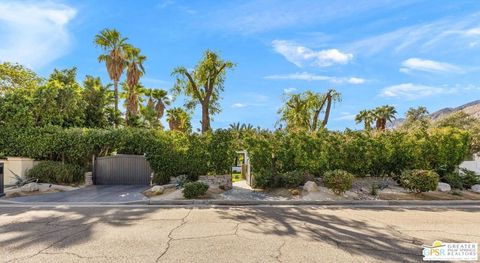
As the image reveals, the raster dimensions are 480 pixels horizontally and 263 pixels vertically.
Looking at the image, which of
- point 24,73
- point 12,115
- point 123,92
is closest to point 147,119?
point 123,92

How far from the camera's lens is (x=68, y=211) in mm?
9680

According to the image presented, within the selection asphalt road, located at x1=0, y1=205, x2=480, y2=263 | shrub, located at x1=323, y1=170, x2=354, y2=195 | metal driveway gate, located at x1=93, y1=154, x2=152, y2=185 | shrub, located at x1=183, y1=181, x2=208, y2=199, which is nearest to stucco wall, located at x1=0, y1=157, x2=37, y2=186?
metal driveway gate, located at x1=93, y1=154, x2=152, y2=185

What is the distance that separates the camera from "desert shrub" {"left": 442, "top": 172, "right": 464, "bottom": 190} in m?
13.8

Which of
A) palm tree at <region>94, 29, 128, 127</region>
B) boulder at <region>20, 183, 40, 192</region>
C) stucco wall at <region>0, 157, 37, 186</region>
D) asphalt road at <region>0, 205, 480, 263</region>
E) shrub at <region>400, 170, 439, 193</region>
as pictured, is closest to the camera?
asphalt road at <region>0, 205, 480, 263</region>

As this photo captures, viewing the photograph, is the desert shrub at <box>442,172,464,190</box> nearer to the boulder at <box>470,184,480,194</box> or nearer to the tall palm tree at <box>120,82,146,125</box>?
the boulder at <box>470,184,480,194</box>

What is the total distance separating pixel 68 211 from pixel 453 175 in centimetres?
1466

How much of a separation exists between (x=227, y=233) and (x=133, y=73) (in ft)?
92.0

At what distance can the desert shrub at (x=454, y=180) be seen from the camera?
544 inches

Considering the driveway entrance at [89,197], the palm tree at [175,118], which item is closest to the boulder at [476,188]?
the driveway entrance at [89,197]

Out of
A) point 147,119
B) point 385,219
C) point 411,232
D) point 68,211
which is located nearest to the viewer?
point 411,232

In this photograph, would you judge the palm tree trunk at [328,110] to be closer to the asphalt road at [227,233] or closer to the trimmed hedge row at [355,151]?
the trimmed hedge row at [355,151]

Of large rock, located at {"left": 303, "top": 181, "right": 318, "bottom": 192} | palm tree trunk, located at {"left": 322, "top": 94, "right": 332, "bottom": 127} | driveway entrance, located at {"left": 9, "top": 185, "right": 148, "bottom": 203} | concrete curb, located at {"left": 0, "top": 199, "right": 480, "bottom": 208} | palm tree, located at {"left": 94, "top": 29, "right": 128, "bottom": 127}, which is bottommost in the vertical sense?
concrete curb, located at {"left": 0, "top": 199, "right": 480, "bottom": 208}

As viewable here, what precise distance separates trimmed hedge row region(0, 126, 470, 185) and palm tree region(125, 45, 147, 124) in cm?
1725

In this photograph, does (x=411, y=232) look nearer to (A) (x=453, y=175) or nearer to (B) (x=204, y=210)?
(B) (x=204, y=210)
